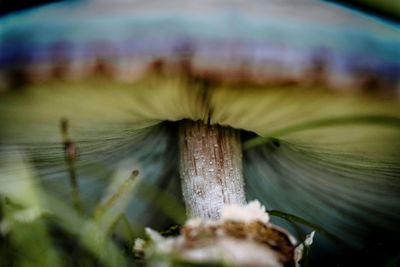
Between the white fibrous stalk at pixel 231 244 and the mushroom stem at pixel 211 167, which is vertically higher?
the mushroom stem at pixel 211 167

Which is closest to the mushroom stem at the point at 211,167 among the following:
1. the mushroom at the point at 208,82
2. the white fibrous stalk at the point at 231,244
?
the mushroom at the point at 208,82

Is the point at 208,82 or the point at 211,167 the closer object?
the point at 208,82

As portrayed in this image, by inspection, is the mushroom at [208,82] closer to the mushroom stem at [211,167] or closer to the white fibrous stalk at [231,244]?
the mushroom stem at [211,167]

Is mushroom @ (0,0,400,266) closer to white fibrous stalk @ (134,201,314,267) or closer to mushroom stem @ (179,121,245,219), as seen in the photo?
mushroom stem @ (179,121,245,219)

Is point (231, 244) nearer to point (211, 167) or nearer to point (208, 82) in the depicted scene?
point (208, 82)

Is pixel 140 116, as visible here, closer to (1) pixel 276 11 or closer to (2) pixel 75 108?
(2) pixel 75 108

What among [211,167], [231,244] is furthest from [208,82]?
[211,167]

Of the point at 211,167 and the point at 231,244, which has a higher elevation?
the point at 211,167
